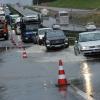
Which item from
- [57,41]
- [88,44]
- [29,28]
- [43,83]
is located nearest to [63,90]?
[43,83]

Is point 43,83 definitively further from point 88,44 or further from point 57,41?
point 57,41

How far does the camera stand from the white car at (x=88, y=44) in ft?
104

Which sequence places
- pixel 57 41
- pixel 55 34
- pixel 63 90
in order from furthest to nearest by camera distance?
pixel 55 34 < pixel 57 41 < pixel 63 90

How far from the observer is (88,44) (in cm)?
3209

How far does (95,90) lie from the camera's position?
15938mm

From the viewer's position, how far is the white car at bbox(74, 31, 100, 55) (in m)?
31.8

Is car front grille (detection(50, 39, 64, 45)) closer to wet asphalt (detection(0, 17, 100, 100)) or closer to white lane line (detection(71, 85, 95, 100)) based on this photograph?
wet asphalt (detection(0, 17, 100, 100))

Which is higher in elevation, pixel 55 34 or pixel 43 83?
pixel 43 83

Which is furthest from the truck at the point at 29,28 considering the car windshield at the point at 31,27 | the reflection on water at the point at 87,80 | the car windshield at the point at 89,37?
the reflection on water at the point at 87,80

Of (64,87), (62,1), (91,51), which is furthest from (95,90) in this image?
(62,1)

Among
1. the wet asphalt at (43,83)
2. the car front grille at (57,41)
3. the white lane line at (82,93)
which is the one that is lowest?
the car front grille at (57,41)

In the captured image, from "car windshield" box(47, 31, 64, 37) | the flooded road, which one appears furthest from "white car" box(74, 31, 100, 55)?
"car windshield" box(47, 31, 64, 37)

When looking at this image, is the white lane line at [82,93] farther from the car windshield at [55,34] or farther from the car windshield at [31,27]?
the car windshield at [31,27]

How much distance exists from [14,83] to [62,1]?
145879 mm
